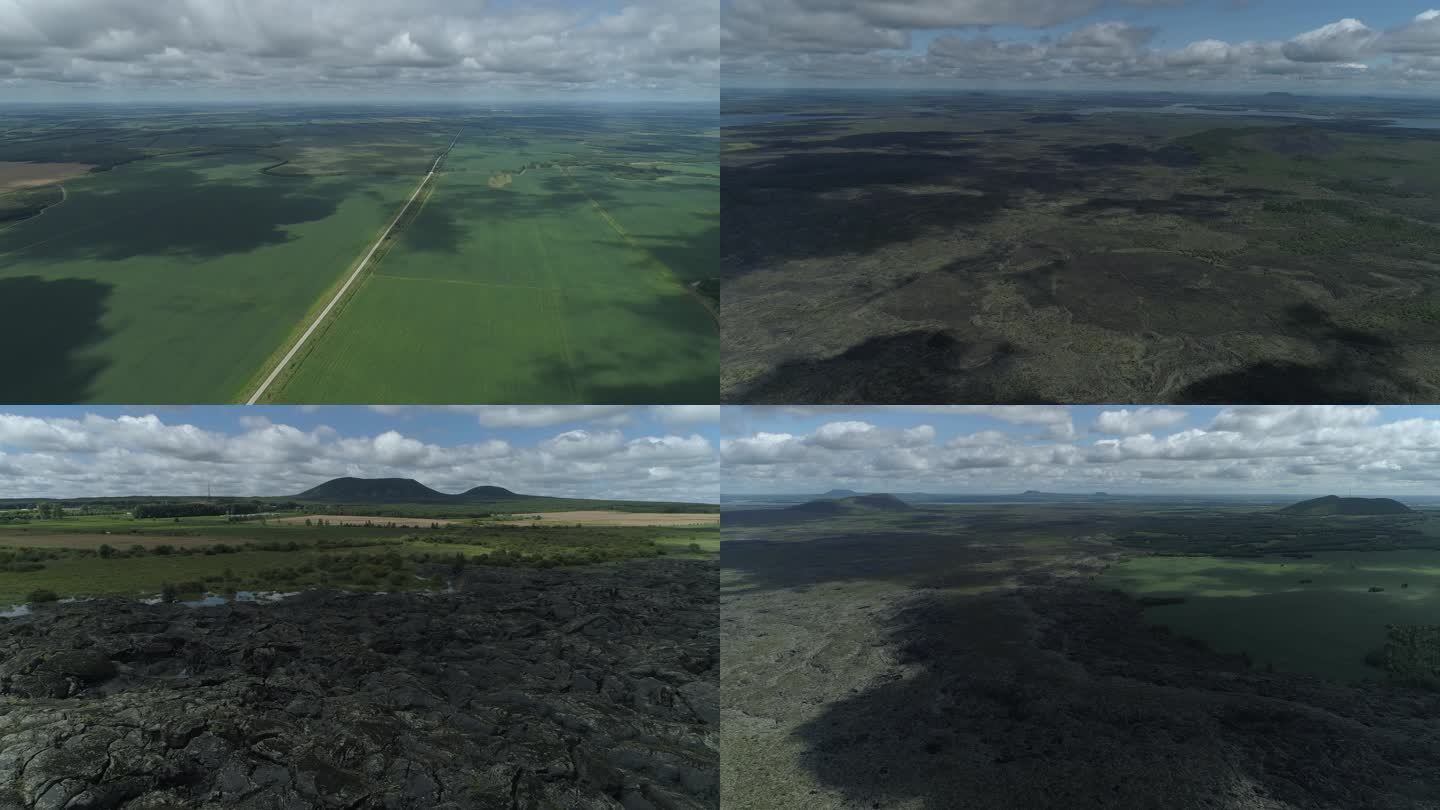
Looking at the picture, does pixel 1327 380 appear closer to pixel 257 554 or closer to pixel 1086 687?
pixel 1086 687

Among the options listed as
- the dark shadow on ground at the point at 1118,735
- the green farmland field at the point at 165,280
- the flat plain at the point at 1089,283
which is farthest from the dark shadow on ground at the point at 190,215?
the dark shadow on ground at the point at 1118,735

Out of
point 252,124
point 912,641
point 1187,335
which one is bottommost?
point 912,641

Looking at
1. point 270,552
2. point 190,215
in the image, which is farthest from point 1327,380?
point 190,215

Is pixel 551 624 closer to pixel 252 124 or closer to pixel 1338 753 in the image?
pixel 1338 753

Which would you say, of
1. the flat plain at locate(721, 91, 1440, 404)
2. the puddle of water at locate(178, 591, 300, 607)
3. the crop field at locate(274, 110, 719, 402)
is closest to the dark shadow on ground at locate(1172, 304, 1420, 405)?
the flat plain at locate(721, 91, 1440, 404)

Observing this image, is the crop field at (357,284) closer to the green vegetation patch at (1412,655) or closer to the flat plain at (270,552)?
the flat plain at (270,552)

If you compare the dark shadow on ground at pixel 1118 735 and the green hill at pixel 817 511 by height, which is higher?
the dark shadow on ground at pixel 1118 735

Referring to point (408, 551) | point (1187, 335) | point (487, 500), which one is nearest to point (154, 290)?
point (408, 551)
